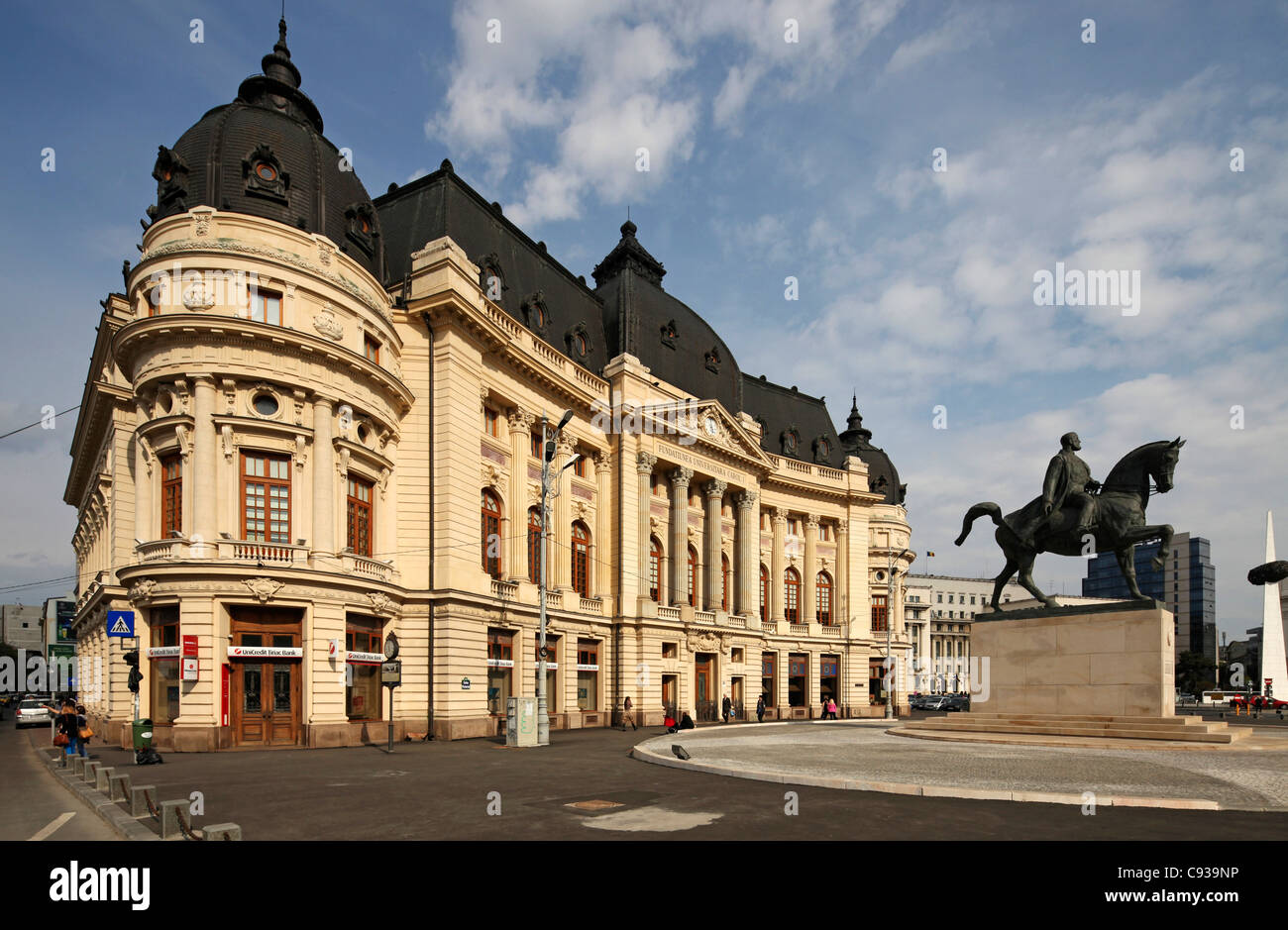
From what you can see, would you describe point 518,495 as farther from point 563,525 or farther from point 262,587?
point 262,587

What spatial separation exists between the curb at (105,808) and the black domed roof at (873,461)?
225ft

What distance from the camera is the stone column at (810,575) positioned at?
67750 millimetres

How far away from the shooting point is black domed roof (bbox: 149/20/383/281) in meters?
31.4

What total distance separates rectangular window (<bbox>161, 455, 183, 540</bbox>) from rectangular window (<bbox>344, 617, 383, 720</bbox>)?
7005 millimetres

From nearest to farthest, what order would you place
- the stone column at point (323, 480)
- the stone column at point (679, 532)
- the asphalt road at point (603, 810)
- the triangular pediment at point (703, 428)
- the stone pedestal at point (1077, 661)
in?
the asphalt road at point (603, 810) → the stone pedestal at point (1077, 661) → the stone column at point (323, 480) → the triangular pediment at point (703, 428) → the stone column at point (679, 532)

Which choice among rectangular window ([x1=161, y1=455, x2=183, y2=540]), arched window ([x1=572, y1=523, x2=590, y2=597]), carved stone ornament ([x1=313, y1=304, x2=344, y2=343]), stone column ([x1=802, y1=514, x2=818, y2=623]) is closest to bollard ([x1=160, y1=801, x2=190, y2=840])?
rectangular window ([x1=161, y1=455, x2=183, y2=540])

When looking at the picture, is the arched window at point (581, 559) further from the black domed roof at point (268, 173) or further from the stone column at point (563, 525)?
the black domed roof at point (268, 173)

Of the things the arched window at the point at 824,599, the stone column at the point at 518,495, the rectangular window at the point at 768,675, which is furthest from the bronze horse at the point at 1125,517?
the arched window at the point at 824,599

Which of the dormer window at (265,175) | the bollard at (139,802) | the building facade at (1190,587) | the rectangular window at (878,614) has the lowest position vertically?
the building facade at (1190,587)

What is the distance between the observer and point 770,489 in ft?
217

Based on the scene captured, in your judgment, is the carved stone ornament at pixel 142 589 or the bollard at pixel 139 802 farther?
the carved stone ornament at pixel 142 589

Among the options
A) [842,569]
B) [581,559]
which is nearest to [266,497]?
[581,559]

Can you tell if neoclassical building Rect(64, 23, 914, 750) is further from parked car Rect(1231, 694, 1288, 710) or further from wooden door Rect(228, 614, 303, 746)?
parked car Rect(1231, 694, 1288, 710)

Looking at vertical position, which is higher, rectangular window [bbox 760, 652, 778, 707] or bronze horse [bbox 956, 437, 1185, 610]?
bronze horse [bbox 956, 437, 1185, 610]
